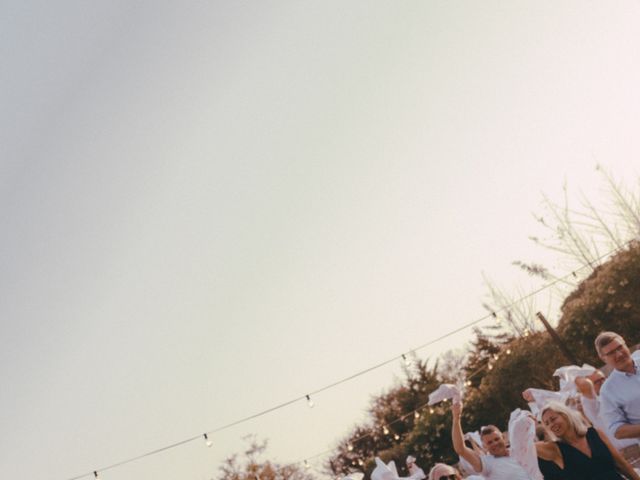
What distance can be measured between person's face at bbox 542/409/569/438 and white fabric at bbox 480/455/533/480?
112cm

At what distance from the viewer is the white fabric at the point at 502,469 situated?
4.68m

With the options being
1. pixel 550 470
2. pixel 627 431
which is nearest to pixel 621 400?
pixel 627 431

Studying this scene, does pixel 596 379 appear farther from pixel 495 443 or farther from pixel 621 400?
pixel 621 400

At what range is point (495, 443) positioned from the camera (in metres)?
4.89

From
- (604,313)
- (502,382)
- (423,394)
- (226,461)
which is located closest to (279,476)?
(226,461)

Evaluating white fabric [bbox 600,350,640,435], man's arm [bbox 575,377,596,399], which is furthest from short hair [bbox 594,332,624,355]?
man's arm [bbox 575,377,596,399]

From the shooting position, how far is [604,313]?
15.8 m

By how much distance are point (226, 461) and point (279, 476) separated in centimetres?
427

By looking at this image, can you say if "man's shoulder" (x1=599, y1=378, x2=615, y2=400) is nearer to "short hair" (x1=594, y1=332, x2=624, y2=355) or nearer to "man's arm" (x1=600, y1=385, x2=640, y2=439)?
"man's arm" (x1=600, y1=385, x2=640, y2=439)

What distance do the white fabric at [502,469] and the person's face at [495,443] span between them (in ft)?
0.18

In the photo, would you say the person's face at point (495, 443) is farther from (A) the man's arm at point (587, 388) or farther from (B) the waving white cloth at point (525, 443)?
(A) the man's arm at point (587, 388)

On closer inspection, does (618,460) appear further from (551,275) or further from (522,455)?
(551,275)

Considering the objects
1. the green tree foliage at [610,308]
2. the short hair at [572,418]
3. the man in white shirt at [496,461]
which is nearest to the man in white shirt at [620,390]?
the short hair at [572,418]

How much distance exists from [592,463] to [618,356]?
0.72 metres
